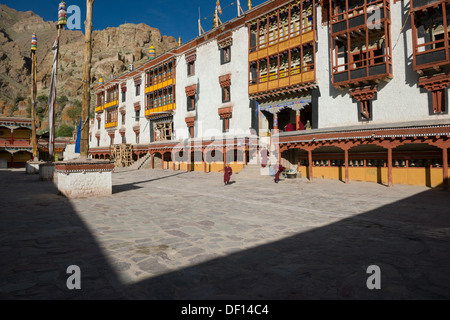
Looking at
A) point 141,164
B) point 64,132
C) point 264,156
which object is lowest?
point 141,164

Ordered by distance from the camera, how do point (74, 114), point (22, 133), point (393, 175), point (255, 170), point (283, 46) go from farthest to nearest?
point (74, 114), point (22, 133), point (283, 46), point (255, 170), point (393, 175)

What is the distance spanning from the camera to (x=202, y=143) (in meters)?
25.6

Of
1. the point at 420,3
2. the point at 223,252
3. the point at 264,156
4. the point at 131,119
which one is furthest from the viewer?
the point at 131,119

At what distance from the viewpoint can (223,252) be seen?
14.9 feet

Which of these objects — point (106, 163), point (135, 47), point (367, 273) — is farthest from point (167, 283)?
point (135, 47)

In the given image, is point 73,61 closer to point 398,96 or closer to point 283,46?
point 283,46

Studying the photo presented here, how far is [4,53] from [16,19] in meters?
79.8

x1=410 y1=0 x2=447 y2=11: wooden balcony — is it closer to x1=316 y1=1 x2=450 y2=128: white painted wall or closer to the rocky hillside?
x1=316 y1=1 x2=450 y2=128: white painted wall

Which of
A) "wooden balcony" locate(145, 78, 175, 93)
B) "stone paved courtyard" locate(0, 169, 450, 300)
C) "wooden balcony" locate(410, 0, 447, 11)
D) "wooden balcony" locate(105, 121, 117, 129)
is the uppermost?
"wooden balcony" locate(145, 78, 175, 93)

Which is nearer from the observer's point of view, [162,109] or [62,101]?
[162,109]

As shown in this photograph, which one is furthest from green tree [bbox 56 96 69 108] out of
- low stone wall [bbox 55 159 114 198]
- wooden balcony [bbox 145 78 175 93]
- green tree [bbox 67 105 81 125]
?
low stone wall [bbox 55 159 114 198]

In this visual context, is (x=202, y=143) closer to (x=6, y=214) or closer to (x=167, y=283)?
(x=6, y=214)

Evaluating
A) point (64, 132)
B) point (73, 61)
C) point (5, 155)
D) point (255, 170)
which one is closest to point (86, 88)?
point (255, 170)

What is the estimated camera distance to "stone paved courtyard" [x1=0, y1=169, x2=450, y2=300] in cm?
322
